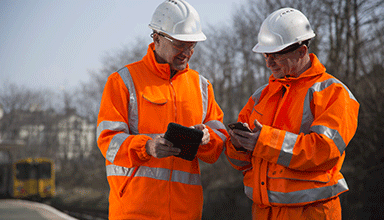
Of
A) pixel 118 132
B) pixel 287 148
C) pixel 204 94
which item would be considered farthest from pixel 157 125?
pixel 287 148

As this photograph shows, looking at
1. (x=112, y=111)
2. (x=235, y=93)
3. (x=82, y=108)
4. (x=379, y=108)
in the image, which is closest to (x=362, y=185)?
(x=379, y=108)

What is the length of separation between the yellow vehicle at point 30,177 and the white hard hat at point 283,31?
92.6 feet

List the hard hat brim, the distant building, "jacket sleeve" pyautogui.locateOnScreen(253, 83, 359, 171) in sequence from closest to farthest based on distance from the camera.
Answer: "jacket sleeve" pyautogui.locateOnScreen(253, 83, 359, 171), the hard hat brim, the distant building

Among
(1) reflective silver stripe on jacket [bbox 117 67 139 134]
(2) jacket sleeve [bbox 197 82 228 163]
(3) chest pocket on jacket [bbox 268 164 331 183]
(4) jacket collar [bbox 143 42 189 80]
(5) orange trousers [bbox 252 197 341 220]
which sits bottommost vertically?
(5) orange trousers [bbox 252 197 341 220]

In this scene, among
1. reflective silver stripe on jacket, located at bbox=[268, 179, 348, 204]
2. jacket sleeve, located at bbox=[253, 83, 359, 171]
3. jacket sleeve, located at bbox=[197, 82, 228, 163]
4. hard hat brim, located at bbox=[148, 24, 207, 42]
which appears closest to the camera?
jacket sleeve, located at bbox=[253, 83, 359, 171]

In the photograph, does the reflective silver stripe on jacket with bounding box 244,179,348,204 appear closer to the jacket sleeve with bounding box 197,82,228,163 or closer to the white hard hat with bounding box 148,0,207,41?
the jacket sleeve with bounding box 197,82,228,163

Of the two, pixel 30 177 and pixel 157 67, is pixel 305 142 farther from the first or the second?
pixel 30 177

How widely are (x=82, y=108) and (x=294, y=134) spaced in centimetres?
4020

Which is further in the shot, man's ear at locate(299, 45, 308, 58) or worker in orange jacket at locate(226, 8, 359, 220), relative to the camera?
man's ear at locate(299, 45, 308, 58)

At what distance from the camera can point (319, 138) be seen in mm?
2793

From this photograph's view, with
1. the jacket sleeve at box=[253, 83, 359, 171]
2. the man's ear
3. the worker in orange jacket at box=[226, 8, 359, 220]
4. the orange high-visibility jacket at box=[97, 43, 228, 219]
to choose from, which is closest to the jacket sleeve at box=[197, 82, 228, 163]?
the orange high-visibility jacket at box=[97, 43, 228, 219]

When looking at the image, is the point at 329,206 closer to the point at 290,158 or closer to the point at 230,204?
the point at 290,158

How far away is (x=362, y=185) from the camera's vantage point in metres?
12.1

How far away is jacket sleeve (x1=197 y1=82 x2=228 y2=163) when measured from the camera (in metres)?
3.44
